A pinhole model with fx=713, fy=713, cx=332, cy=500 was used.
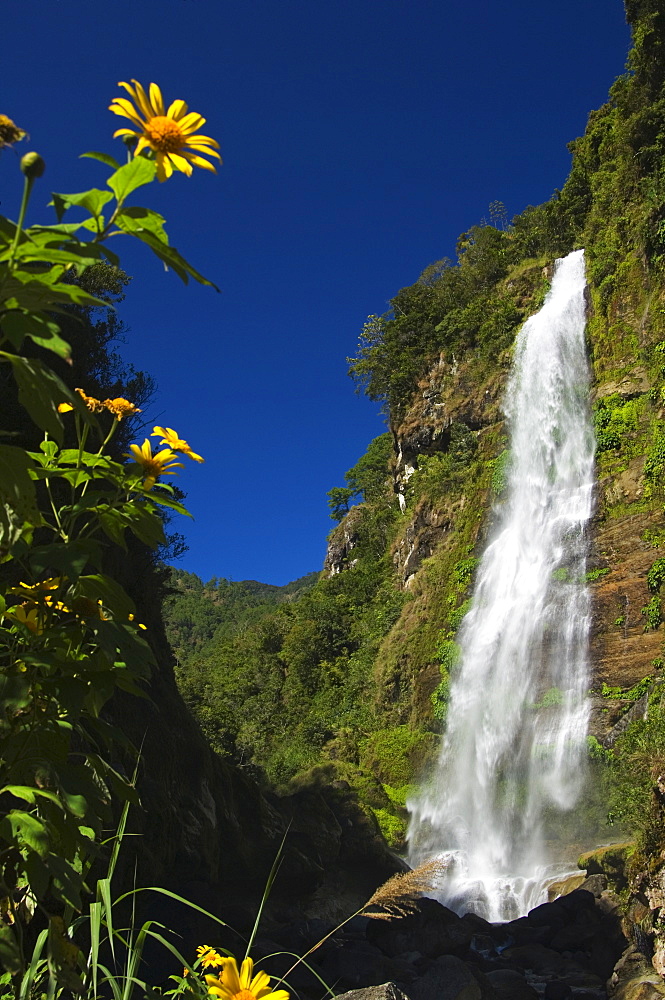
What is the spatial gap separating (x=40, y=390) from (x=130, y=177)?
34 cm

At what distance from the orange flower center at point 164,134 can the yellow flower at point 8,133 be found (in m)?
0.20

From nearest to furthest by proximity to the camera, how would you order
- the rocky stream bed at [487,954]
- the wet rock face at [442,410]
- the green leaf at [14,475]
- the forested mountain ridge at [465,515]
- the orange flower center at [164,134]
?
1. the green leaf at [14,475]
2. the orange flower center at [164,134]
3. the rocky stream bed at [487,954]
4. the forested mountain ridge at [465,515]
5. the wet rock face at [442,410]

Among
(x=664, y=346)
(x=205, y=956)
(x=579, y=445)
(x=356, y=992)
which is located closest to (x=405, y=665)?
(x=579, y=445)

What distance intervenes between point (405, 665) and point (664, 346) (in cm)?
1244

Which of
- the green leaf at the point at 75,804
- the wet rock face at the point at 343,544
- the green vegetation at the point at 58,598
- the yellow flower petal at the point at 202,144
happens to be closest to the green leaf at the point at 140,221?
the green vegetation at the point at 58,598

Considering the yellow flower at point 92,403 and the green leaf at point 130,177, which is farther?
the yellow flower at point 92,403

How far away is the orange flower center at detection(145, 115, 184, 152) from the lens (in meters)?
1.16

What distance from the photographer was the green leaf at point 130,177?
103 centimetres

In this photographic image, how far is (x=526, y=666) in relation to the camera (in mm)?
17469

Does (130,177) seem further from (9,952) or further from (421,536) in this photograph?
(421,536)

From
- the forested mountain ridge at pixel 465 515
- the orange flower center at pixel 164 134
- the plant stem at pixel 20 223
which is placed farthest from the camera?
the forested mountain ridge at pixel 465 515

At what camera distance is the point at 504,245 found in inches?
1252

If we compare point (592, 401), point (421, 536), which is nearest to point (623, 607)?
point (592, 401)

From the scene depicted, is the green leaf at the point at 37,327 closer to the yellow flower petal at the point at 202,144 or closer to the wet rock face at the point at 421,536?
the yellow flower petal at the point at 202,144
